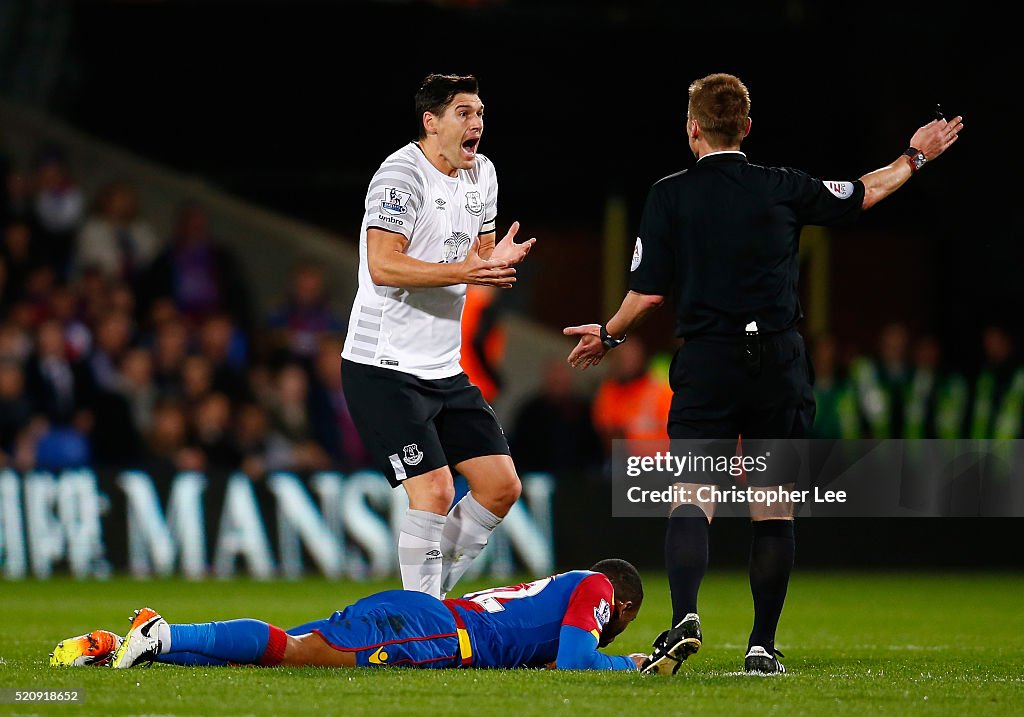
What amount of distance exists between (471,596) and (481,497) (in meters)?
0.65

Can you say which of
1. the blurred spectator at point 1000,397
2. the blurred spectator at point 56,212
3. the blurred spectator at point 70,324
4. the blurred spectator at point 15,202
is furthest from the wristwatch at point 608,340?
the blurred spectator at point 15,202

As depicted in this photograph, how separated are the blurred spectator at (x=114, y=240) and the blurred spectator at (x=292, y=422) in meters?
1.90

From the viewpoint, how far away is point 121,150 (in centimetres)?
1684

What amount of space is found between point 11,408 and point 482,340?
11.6ft

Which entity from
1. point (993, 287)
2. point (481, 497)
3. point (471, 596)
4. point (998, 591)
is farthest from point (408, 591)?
point (993, 287)

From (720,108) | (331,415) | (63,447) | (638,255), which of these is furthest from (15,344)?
(720,108)

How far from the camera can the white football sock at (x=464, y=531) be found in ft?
22.7

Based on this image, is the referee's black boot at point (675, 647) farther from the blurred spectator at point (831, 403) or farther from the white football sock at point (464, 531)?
the blurred spectator at point (831, 403)

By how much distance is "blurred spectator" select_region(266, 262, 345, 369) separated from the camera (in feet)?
45.8

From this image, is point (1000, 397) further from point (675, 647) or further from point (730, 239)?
point (675, 647)

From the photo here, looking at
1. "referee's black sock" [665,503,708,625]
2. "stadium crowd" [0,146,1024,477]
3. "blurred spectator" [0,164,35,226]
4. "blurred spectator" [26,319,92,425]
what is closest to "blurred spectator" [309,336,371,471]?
"stadium crowd" [0,146,1024,477]

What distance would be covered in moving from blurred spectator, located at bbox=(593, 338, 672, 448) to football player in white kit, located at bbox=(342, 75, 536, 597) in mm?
5845

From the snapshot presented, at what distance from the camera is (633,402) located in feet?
42.1

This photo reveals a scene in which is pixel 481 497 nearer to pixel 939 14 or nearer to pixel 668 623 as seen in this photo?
pixel 668 623
